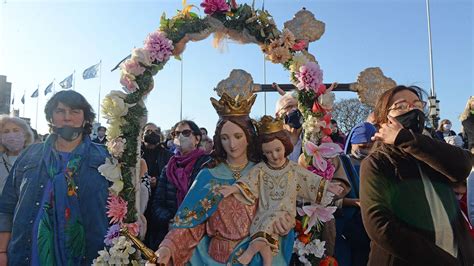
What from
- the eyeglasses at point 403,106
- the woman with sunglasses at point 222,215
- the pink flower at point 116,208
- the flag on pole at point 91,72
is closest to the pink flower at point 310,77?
the woman with sunglasses at point 222,215

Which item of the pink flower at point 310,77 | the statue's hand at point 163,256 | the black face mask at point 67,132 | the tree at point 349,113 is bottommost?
the statue's hand at point 163,256

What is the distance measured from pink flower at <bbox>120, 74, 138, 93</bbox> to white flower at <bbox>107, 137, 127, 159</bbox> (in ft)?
1.32

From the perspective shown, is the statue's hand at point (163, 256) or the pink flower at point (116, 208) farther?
the pink flower at point (116, 208)

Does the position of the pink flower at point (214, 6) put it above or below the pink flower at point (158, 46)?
above

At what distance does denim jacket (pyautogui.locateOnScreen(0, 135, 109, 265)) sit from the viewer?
3234 millimetres

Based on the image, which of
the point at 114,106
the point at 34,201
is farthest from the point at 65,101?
the point at 34,201

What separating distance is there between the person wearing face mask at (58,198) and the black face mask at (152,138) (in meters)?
2.39

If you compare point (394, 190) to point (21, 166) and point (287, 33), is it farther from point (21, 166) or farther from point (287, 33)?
point (21, 166)

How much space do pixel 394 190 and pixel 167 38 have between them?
2.13 m

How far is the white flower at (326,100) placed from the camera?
11.5 ft

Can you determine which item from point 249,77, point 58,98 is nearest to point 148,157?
point 249,77

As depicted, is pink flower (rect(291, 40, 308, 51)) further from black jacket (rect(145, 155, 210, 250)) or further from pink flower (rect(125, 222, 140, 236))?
pink flower (rect(125, 222, 140, 236))

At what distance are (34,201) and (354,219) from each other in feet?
8.23

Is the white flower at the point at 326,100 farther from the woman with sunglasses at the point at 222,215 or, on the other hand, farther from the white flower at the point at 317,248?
the white flower at the point at 317,248
